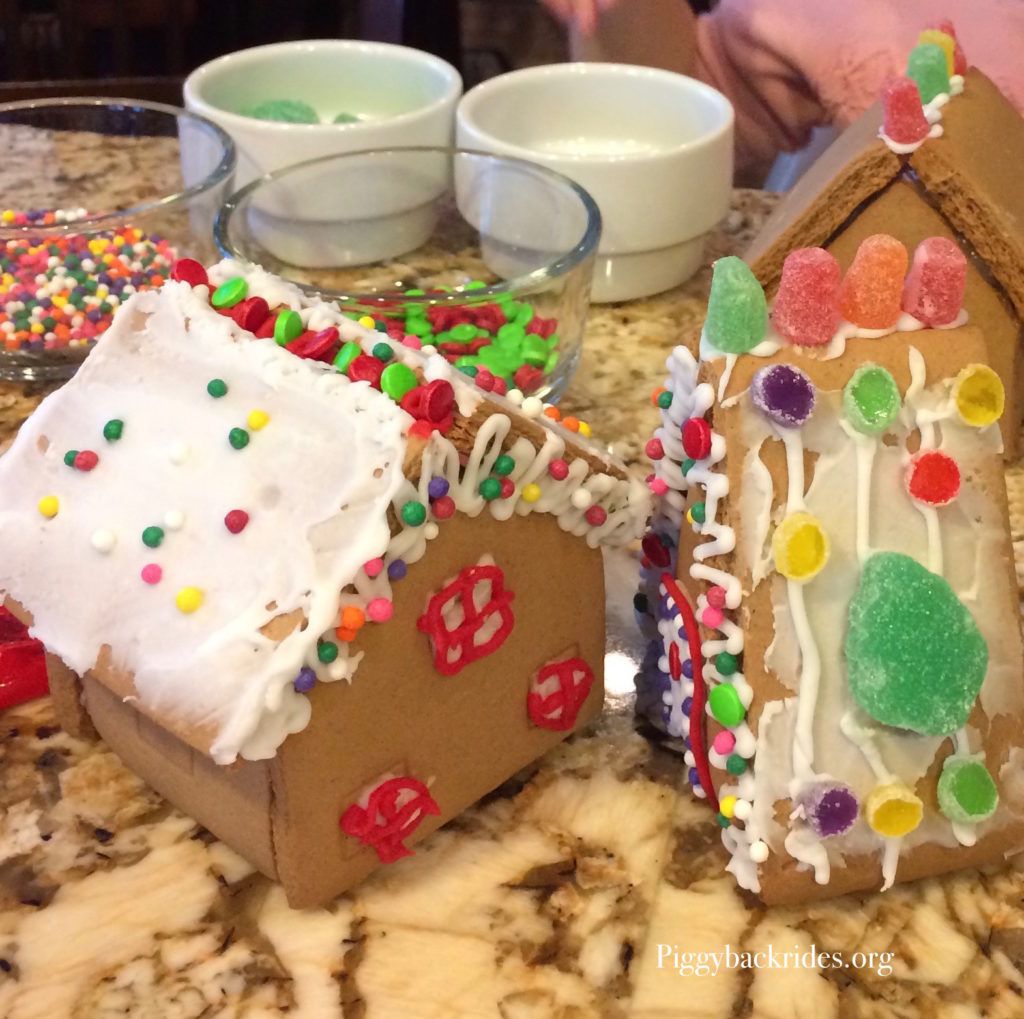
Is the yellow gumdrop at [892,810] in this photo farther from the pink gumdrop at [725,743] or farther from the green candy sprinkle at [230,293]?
the green candy sprinkle at [230,293]

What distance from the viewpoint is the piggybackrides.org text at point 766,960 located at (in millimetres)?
523

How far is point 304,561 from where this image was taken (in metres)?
0.47

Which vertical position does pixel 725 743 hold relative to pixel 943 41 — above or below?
below

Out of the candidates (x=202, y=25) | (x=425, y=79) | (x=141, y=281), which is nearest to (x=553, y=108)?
(x=425, y=79)

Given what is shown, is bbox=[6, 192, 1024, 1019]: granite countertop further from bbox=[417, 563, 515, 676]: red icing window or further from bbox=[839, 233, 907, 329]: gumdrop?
bbox=[839, 233, 907, 329]: gumdrop

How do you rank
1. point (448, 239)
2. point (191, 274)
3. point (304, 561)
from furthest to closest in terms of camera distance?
point (448, 239) < point (191, 274) < point (304, 561)

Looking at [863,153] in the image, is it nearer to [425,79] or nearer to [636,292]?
[636,292]

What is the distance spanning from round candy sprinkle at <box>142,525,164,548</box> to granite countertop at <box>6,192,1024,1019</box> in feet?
0.55

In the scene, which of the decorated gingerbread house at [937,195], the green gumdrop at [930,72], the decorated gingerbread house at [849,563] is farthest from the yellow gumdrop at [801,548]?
the green gumdrop at [930,72]

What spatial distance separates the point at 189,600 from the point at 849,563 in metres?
0.27

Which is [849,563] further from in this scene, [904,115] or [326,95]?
[326,95]

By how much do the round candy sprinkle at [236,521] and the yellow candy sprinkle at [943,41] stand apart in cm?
63

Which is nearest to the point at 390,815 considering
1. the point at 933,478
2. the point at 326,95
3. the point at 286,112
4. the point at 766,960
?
the point at 766,960

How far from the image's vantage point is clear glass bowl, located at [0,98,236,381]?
988mm
